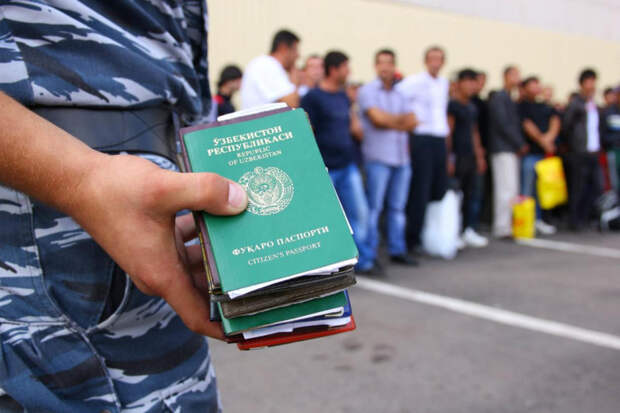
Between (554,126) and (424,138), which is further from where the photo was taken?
(554,126)

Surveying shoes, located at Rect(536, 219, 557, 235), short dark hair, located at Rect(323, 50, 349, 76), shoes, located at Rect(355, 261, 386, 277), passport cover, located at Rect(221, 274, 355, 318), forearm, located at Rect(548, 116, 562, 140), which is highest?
short dark hair, located at Rect(323, 50, 349, 76)

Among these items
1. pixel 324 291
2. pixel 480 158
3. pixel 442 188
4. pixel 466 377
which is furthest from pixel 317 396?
pixel 480 158

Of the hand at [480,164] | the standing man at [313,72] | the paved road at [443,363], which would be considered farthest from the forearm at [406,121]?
the hand at [480,164]

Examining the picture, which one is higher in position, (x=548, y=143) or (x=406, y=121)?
(x=406, y=121)

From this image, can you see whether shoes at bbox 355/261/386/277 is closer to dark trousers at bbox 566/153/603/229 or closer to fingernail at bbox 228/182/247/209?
dark trousers at bbox 566/153/603/229

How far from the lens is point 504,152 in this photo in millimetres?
6445

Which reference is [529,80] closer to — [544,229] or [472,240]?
[544,229]

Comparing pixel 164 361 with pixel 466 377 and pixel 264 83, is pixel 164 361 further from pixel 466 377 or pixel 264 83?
pixel 264 83

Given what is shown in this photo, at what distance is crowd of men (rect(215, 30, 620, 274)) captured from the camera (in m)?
4.50

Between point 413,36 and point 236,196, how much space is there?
958 cm

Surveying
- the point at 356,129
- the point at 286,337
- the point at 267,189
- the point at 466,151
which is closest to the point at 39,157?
the point at 267,189

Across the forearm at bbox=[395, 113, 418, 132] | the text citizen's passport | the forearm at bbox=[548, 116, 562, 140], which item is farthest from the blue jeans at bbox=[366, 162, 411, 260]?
the text citizen's passport

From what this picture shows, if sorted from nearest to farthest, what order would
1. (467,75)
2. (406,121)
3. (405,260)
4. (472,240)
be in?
1. (406,121)
2. (405,260)
3. (467,75)
4. (472,240)

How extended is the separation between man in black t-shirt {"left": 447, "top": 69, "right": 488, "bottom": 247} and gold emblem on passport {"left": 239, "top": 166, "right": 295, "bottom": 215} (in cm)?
542
